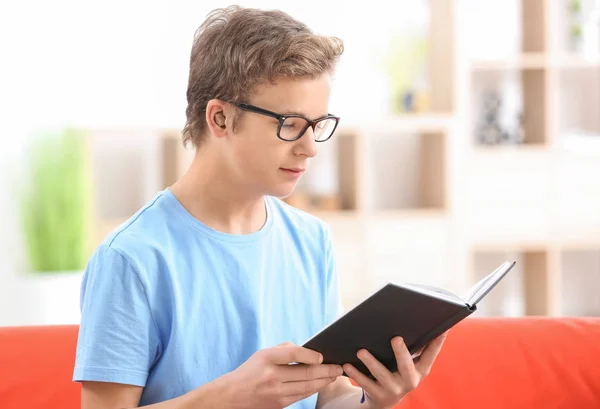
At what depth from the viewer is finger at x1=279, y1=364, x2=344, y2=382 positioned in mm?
1303

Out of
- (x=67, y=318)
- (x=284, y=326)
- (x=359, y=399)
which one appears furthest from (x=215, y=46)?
(x=67, y=318)

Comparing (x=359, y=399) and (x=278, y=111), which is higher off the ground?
(x=278, y=111)

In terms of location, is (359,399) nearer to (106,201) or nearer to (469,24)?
(106,201)

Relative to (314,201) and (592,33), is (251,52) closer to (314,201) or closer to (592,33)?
(314,201)

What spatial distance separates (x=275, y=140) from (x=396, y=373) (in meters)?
0.42

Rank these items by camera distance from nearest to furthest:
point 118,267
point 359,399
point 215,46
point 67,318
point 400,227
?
point 118,267 → point 215,46 → point 359,399 → point 67,318 → point 400,227

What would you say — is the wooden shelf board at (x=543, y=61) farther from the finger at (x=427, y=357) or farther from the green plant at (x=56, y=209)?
the finger at (x=427, y=357)

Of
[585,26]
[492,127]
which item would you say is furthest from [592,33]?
[492,127]

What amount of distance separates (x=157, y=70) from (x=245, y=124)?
344 cm

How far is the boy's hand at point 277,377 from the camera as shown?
1.29 metres

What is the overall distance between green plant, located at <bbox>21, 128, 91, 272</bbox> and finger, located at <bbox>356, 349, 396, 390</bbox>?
3017mm

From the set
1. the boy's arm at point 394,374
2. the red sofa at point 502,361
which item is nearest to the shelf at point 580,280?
the red sofa at point 502,361

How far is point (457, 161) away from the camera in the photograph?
4.63 m

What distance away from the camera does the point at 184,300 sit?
1.44 meters
